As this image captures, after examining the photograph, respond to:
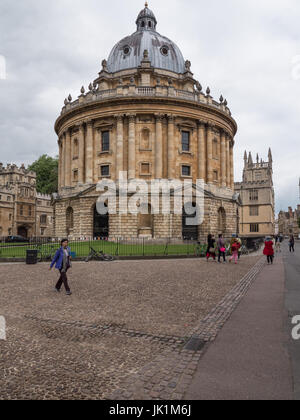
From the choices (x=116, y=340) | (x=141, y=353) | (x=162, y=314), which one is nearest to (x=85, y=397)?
(x=141, y=353)

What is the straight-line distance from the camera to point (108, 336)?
17.4ft

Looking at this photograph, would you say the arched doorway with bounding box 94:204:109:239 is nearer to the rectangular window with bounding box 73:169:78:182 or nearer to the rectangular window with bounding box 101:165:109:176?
the rectangular window with bounding box 101:165:109:176

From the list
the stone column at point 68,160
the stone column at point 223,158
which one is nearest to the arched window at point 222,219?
the stone column at point 223,158

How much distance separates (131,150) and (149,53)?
17845 mm

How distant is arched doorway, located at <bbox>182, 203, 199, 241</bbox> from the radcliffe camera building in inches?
4.3

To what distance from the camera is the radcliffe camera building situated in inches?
1265

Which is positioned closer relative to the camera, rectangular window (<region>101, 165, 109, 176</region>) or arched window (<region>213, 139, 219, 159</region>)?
rectangular window (<region>101, 165, 109, 176</region>)

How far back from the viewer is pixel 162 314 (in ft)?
21.8

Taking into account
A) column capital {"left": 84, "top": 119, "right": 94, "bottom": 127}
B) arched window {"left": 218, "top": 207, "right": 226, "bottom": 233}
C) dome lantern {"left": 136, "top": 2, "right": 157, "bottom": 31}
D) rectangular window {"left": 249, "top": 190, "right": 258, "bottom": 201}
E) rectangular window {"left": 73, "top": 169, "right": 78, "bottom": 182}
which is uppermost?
dome lantern {"left": 136, "top": 2, "right": 157, "bottom": 31}

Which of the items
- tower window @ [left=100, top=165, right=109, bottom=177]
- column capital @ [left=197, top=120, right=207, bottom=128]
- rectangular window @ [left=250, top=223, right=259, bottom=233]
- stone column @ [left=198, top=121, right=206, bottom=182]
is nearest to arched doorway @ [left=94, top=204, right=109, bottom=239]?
tower window @ [left=100, top=165, right=109, bottom=177]

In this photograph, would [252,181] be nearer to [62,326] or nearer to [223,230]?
[223,230]

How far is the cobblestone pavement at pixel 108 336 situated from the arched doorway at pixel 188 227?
856 inches

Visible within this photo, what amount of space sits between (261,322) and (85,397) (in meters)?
3.99

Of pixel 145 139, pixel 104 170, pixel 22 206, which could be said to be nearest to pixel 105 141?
pixel 104 170
